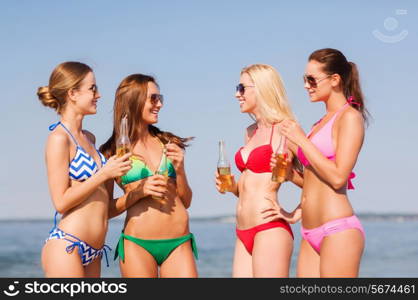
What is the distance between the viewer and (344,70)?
721 cm

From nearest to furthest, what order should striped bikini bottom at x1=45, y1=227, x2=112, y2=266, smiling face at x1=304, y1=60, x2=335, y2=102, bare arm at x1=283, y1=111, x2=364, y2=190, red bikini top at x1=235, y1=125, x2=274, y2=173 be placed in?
bare arm at x1=283, y1=111, x2=364, y2=190 → striped bikini bottom at x1=45, y1=227, x2=112, y2=266 → smiling face at x1=304, y1=60, x2=335, y2=102 → red bikini top at x1=235, y1=125, x2=274, y2=173

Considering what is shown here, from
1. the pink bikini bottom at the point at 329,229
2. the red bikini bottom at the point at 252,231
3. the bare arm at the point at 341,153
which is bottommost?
the pink bikini bottom at the point at 329,229

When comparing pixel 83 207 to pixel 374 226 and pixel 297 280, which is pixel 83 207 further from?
pixel 374 226

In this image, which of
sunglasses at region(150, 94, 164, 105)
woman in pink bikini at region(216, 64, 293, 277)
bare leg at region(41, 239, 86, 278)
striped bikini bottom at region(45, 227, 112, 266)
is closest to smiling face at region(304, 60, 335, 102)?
woman in pink bikini at region(216, 64, 293, 277)

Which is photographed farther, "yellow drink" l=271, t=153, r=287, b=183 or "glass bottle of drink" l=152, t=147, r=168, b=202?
"glass bottle of drink" l=152, t=147, r=168, b=202

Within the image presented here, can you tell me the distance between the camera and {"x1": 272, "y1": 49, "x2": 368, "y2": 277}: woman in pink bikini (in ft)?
22.1

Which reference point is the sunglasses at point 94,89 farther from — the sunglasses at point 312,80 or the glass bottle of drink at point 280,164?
the sunglasses at point 312,80

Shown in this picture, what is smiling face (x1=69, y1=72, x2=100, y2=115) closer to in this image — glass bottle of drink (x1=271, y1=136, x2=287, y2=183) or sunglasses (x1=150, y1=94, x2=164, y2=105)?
sunglasses (x1=150, y1=94, x2=164, y2=105)

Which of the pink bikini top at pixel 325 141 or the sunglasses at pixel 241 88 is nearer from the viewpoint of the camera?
the pink bikini top at pixel 325 141

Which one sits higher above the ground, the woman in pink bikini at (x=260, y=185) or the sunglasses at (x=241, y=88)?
the sunglasses at (x=241, y=88)

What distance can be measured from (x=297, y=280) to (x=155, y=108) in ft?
7.92

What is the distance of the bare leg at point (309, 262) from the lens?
7.19m

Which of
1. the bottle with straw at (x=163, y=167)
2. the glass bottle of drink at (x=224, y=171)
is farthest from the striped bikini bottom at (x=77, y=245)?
the glass bottle of drink at (x=224, y=171)

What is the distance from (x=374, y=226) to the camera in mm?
60094
